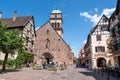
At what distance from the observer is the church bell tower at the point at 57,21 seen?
62.7m

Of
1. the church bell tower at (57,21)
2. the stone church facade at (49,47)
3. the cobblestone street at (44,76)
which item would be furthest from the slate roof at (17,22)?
the church bell tower at (57,21)

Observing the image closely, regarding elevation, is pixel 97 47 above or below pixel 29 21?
below

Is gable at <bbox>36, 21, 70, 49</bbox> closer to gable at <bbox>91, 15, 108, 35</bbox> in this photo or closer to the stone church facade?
the stone church facade

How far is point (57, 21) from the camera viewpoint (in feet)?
207

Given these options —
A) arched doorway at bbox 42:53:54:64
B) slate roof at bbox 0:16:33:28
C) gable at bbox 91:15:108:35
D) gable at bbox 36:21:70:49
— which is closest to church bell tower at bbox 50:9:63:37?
gable at bbox 36:21:70:49

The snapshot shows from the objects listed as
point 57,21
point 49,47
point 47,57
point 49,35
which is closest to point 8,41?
point 49,47

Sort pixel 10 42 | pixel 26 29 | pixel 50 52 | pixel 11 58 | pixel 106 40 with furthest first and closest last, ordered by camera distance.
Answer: pixel 50 52 < pixel 106 40 < pixel 26 29 < pixel 11 58 < pixel 10 42

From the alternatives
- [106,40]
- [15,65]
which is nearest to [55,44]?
[106,40]

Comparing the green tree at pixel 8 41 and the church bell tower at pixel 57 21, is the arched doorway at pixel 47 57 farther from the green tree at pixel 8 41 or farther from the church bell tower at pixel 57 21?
the green tree at pixel 8 41

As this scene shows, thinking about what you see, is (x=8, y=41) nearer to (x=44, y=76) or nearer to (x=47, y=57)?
(x=44, y=76)

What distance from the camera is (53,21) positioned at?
6341cm

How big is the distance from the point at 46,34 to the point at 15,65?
19.0 m

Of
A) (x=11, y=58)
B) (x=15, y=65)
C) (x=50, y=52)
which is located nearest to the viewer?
(x=15, y=65)

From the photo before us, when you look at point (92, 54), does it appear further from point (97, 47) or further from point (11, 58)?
point (11, 58)
